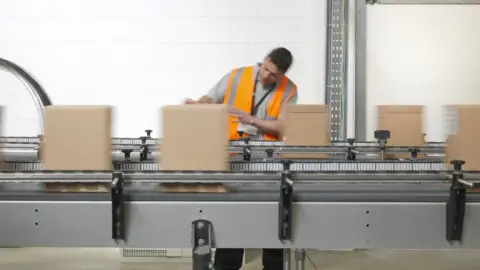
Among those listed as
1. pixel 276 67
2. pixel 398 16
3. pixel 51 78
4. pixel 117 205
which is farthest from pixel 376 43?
pixel 117 205

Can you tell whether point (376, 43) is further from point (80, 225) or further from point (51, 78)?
point (80, 225)

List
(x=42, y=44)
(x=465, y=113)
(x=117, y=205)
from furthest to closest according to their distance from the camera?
(x=42, y=44) → (x=465, y=113) → (x=117, y=205)

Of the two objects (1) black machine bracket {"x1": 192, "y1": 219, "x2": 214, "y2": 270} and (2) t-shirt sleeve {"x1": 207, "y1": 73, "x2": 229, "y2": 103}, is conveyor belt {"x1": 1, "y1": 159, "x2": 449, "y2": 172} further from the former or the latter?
(2) t-shirt sleeve {"x1": 207, "y1": 73, "x2": 229, "y2": 103}

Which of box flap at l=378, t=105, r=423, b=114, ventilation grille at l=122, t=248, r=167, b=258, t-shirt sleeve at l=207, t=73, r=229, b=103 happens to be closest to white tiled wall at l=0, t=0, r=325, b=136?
t-shirt sleeve at l=207, t=73, r=229, b=103

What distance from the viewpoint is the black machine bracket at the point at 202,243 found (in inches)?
36.9

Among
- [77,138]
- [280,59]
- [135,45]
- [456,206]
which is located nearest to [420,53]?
[280,59]

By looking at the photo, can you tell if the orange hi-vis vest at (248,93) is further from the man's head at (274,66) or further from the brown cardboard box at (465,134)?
the brown cardboard box at (465,134)

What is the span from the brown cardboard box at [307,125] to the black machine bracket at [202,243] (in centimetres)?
78

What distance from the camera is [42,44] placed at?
307 centimetres

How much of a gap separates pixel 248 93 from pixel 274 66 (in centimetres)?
21

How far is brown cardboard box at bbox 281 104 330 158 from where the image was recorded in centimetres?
165

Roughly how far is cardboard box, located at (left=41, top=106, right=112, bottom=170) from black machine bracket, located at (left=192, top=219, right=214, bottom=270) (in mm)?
245

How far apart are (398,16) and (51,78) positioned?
221cm

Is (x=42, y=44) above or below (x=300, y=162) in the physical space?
above
